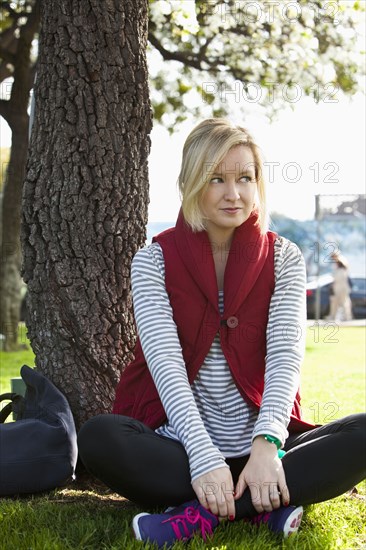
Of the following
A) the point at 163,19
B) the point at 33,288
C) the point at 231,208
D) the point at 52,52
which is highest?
the point at 163,19

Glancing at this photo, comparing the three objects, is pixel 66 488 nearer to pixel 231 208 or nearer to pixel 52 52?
pixel 231 208

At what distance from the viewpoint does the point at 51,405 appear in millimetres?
3078

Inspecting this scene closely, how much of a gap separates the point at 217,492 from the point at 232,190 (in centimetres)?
106

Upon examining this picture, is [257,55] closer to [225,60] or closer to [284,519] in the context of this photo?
[225,60]

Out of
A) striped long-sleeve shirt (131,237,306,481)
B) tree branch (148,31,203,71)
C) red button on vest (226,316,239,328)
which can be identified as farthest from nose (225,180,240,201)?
tree branch (148,31,203,71)

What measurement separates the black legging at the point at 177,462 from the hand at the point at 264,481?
0.05 meters

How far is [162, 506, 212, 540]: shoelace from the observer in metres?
2.41

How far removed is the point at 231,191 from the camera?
8.95 feet

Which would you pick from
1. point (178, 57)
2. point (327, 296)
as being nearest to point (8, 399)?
point (178, 57)

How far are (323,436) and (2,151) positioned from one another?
30.3 m

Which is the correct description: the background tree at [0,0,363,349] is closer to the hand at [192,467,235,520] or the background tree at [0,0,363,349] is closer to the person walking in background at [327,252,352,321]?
the person walking in background at [327,252,352,321]

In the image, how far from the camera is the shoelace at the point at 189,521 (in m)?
2.41

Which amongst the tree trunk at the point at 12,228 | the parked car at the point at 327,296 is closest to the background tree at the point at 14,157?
the tree trunk at the point at 12,228

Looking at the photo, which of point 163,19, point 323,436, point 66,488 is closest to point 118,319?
point 66,488
